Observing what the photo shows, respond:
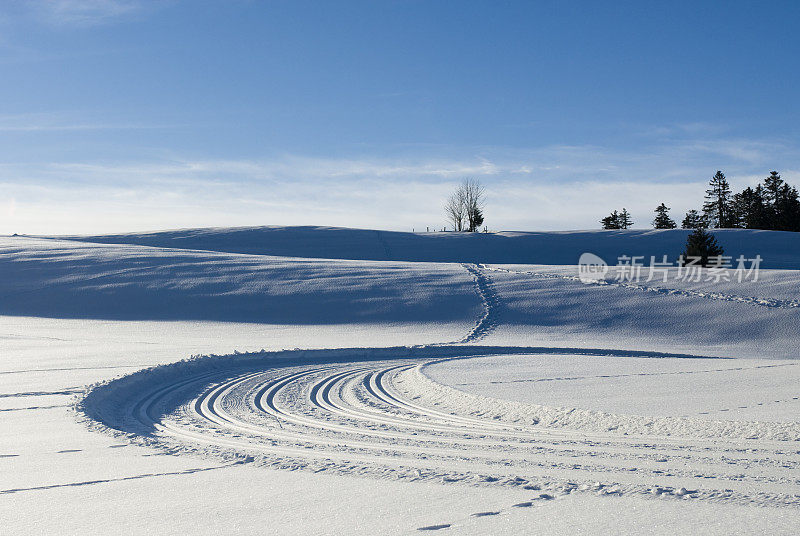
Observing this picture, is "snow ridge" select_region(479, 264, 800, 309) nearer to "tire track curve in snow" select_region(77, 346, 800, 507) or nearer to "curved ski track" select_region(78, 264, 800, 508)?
"tire track curve in snow" select_region(77, 346, 800, 507)

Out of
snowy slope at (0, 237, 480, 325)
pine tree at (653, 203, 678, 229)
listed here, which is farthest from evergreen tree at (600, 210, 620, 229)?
snowy slope at (0, 237, 480, 325)

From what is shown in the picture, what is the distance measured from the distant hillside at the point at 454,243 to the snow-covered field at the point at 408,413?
19.7 metres

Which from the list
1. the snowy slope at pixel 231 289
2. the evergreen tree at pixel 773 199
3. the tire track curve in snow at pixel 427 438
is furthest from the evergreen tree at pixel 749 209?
the tire track curve in snow at pixel 427 438

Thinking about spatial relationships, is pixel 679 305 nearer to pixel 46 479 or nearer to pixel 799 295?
pixel 799 295

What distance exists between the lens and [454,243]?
1667 inches

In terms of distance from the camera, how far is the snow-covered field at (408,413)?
144 inches

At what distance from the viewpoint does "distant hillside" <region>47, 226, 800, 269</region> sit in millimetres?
39000

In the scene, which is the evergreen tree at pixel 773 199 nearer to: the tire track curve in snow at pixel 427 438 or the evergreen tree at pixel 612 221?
the evergreen tree at pixel 612 221

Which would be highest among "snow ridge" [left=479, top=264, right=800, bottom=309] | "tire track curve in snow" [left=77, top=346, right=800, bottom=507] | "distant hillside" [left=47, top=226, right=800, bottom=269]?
A: "distant hillside" [left=47, top=226, right=800, bottom=269]

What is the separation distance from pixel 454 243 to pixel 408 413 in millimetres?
35880

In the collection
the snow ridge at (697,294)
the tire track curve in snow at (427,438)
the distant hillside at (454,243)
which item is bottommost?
the tire track curve in snow at (427,438)

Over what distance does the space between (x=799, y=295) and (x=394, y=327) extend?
971 cm

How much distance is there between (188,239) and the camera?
1710 inches

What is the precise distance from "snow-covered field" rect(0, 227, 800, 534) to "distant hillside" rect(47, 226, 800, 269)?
64.7 feet
